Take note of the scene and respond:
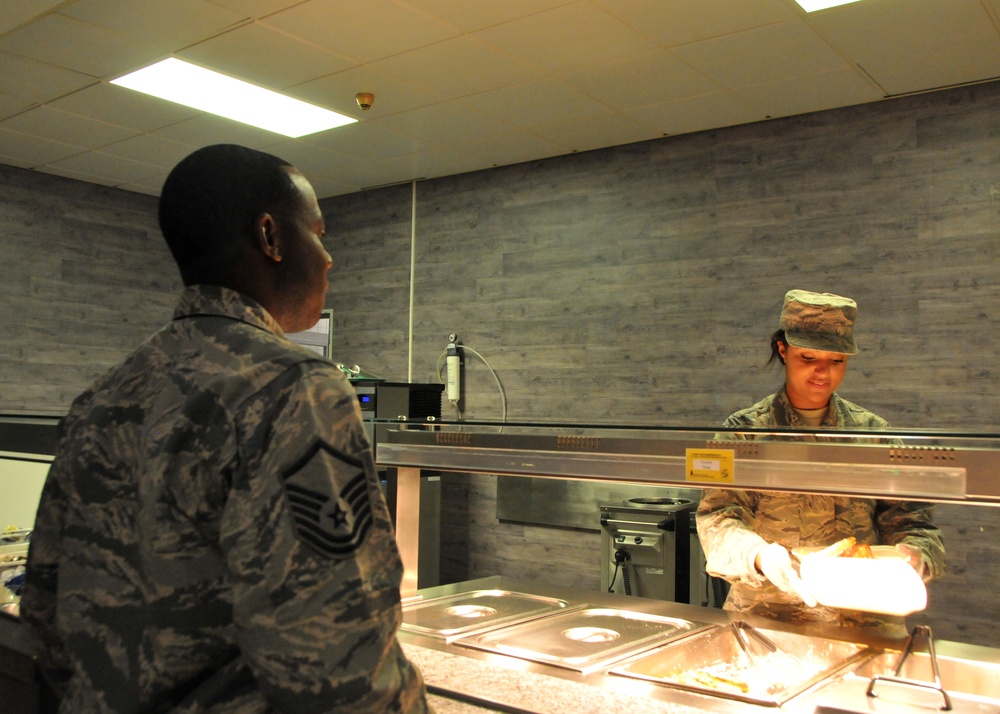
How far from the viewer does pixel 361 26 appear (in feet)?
11.8

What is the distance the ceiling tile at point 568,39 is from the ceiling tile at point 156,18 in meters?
1.11

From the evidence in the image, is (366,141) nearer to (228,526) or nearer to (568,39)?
(568,39)

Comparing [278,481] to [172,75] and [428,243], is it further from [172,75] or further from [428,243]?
[428,243]

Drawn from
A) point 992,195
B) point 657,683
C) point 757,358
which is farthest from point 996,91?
point 657,683

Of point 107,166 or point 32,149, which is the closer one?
point 32,149

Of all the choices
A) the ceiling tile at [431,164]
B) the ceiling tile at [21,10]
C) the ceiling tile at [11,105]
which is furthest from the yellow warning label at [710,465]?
the ceiling tile at [11,105]

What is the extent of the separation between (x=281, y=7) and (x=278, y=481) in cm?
300

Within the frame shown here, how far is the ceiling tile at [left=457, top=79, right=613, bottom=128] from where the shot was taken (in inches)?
170

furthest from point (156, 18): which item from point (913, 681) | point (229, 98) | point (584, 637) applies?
point (913, 681)

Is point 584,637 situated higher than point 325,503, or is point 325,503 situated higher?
point 325,503

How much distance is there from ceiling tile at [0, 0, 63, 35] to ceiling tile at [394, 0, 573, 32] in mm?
1349

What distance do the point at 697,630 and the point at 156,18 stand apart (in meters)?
3.16

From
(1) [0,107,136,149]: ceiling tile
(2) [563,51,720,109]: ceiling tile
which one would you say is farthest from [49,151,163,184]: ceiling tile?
(2) [563,51,720,109]: ceiling tile

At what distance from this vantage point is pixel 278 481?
915 mm
